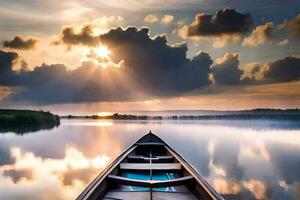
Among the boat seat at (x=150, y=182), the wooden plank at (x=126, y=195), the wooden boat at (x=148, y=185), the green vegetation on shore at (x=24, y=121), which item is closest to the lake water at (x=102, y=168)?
the wooden boat at (x=148, y=185)

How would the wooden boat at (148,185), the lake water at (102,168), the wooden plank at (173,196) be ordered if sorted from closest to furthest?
the wooden boat at (148,185), the wooden plank at (173,196), the lake water at (102,168)

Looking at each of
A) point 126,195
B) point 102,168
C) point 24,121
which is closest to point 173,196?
point 126,195

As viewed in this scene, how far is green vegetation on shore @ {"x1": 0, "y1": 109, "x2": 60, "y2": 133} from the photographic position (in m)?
60.9

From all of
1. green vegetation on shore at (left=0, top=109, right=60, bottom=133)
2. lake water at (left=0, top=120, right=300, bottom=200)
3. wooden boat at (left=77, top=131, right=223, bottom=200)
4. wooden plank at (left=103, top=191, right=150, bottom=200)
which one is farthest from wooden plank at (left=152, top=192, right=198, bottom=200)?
green vegetation on shore at (left=0, top=109, right=60, bottom=133)

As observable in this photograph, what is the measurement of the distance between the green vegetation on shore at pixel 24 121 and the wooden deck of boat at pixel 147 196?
49978mm

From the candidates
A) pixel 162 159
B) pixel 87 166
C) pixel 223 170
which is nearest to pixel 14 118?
pixel 87 166

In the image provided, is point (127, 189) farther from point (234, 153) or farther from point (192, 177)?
point (234, 153)

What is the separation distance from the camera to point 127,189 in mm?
9086

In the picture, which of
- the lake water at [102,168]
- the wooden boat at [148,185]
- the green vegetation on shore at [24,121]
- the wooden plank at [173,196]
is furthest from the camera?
the green vegetation on shore at [24,121]

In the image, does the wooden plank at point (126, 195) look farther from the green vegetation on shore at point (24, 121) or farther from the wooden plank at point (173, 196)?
the green vegetation on shore at point (24, 121)

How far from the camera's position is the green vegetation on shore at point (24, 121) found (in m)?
60.9

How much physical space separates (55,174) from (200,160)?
1066 cm

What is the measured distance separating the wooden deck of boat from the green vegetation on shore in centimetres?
4998

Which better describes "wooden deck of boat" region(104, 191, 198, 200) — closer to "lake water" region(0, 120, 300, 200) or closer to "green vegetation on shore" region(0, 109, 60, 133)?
"lake water" region(0, 120, 300, 200)
